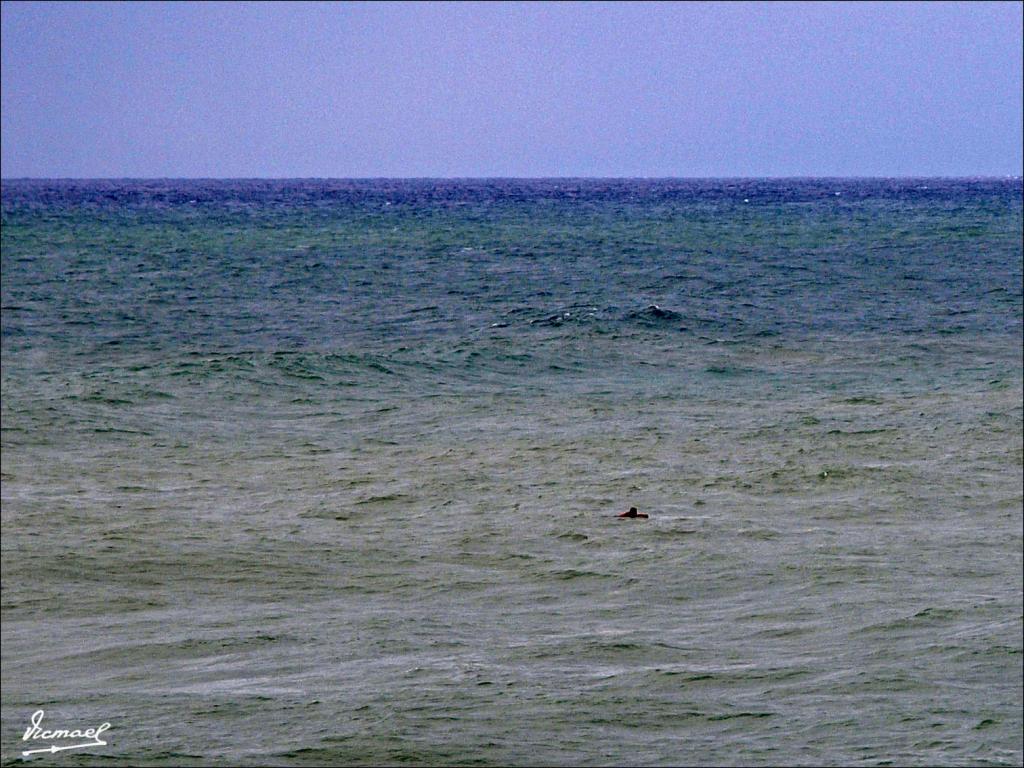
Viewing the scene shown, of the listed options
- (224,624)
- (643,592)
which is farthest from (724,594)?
(224,624)

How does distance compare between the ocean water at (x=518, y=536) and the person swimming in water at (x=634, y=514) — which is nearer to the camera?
the ocean water at (x=518, y=536)

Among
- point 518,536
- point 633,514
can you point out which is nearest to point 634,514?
point 633,514

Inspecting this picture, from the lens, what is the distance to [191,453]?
17.0m

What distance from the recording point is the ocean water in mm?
8312

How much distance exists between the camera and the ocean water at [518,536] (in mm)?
8312

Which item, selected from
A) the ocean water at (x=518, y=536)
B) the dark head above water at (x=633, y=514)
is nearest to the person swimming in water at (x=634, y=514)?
the dark head above water at (x=633, y=514)

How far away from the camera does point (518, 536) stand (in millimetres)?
13070

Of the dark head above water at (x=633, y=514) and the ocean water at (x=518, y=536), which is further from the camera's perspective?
the dark head above water at (x=633, y=514)

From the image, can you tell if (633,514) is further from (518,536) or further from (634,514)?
(518,536)

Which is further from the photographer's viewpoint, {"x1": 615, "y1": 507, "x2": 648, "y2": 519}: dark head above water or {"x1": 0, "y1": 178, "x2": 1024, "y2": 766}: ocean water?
{"x1": 615, "y1": 507, "x2": 648, "y2": 519}: dark head above water

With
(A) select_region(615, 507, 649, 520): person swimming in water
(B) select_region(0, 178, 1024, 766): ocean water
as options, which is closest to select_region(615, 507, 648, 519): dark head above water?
A: (A) select_region(615, 507, 649, 520): person swimming in water

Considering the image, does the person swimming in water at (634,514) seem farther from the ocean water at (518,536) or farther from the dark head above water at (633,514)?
the ocean water at (518,536)

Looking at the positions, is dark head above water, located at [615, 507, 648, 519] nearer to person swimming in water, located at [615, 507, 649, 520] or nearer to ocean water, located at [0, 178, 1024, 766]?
person swimming in water, located at [615, 507, 649, 520]

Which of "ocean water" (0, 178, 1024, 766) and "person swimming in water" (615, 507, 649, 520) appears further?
"person swimming in water" (615, 507, 649, 520)
